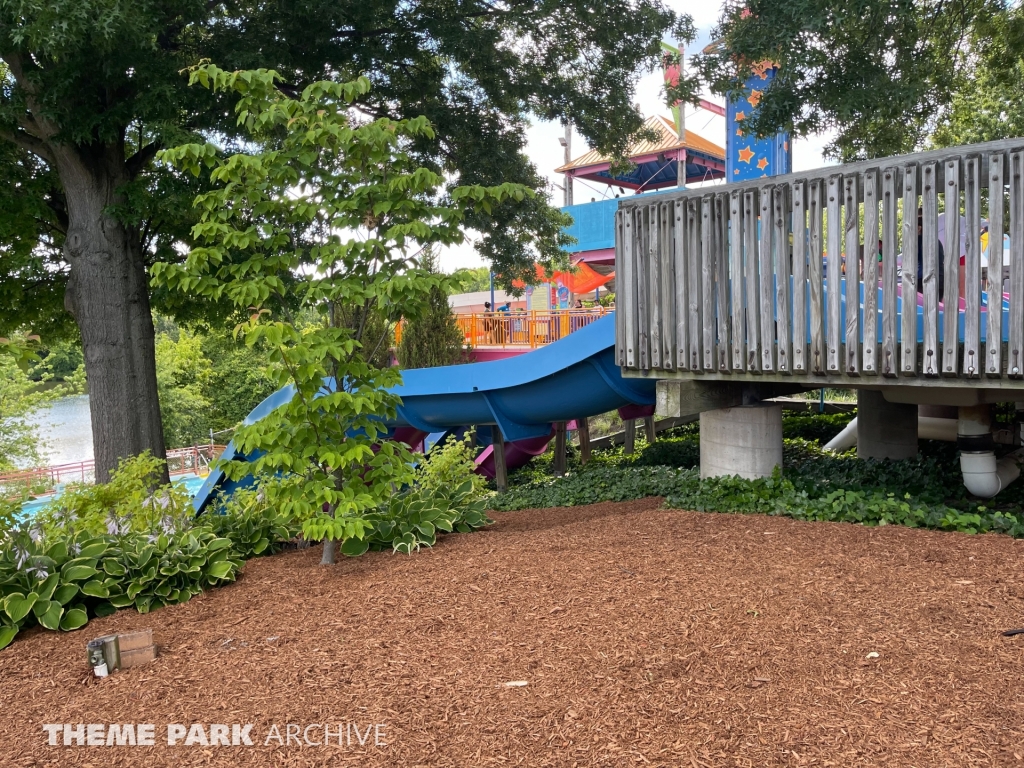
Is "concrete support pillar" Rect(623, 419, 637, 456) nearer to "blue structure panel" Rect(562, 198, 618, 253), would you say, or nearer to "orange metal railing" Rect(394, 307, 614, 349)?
"orange metal railing" Rect(394, 307, 614, 349)

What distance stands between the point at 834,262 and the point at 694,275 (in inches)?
46.0

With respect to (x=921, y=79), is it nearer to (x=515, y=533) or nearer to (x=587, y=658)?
(x=515, y=533)

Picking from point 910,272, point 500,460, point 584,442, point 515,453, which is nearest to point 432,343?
point 515,453

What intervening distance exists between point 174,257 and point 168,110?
278 centimetres

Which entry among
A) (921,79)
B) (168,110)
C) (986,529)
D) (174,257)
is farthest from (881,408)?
(174,257)

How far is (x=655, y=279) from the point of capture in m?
7.01

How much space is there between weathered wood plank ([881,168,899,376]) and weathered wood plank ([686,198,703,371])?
1449mm

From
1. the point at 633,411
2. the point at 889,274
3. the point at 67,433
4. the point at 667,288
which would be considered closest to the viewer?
the point at 889,274

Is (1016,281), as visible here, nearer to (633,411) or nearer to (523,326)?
(633,411)

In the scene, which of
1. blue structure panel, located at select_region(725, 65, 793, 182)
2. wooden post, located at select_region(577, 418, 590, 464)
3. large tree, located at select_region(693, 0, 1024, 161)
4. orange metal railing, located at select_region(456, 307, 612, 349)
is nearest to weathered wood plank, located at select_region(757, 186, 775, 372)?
large tree, located at select_region(693, 0, 1024, 161)

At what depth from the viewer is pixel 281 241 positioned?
5.42 m

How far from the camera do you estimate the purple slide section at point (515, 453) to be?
14.0 metres

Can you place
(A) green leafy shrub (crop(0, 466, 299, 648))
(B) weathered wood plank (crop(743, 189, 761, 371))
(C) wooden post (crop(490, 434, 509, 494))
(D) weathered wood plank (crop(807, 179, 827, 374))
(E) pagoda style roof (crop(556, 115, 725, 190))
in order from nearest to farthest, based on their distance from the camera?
1. (A) green leafy shrub (crop(0, 466, 299, 648))
2. (D) weathered wood plank (crop(807, 179, 827, 374))
3. (B) weathered wood plank (crop(743, 189, 761, 371))
4. (C) wooden post (crop(490, 434, 509, 494))
5. (E) pagoda style roof (crop(556, 115, 725, 190))

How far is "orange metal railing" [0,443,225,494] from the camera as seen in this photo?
24.3 meters
